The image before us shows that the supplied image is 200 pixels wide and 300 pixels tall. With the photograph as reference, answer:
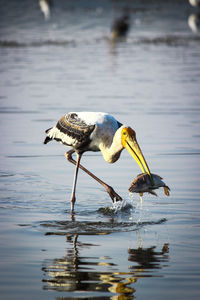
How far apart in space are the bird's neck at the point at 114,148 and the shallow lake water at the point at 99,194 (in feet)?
1.84

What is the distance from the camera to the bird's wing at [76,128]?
30.6 feet

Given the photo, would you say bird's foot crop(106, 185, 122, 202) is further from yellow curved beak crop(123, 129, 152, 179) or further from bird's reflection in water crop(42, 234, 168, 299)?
bird's reflection in water crop(42, 234, 168, 299)

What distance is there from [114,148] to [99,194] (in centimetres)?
95

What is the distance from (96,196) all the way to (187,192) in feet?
3.73

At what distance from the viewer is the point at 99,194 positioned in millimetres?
9789

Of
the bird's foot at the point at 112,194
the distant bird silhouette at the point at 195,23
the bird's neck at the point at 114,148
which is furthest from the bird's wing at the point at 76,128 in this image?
the distant bird silhouette at the point at 195,23

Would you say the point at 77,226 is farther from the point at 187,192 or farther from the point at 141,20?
the point at 141,20

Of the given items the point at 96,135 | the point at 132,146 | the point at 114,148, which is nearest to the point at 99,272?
the point at 132,146

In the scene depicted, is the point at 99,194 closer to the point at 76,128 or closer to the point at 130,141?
the point at 76,128

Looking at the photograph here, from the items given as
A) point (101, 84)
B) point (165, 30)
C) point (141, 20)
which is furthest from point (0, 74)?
point (141, 20)

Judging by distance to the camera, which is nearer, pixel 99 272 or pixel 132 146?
pixel 99 272

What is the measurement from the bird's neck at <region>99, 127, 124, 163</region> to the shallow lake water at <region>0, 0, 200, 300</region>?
1.84ft

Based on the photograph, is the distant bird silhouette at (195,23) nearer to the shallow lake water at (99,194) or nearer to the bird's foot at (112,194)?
the shallow lake water at (99,194)

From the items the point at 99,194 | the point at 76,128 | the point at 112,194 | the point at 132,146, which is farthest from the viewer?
the point at 99,194
